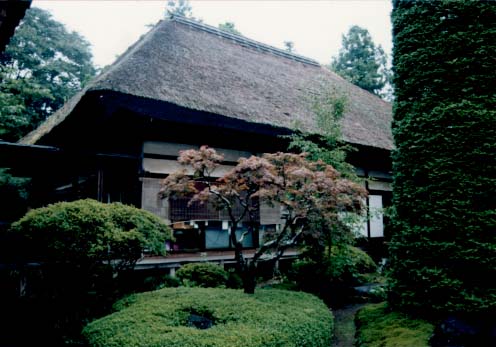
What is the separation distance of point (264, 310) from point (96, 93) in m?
5.06

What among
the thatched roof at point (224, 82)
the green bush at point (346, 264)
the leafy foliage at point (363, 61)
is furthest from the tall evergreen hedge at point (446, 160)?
the leafy foliage at point (363, 61)

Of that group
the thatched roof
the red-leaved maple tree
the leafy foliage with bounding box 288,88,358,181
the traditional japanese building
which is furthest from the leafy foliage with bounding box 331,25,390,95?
the red-leaved maple tree

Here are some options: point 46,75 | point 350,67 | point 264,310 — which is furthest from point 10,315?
point 350,67

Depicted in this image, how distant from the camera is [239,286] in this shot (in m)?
7.22

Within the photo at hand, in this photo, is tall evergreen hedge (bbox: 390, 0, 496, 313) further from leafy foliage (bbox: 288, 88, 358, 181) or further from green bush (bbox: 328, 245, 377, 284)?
leafy foliage (bbox: 288, 88, 358, 181)

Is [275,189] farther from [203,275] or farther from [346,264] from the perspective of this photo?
[346,264]

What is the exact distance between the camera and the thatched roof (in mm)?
7973

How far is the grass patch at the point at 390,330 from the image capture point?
3936 mm

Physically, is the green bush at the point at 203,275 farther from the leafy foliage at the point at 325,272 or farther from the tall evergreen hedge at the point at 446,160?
the tall evergreen hedge at the point at 446,160

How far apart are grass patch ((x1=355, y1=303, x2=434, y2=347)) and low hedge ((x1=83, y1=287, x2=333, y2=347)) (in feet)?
1.56

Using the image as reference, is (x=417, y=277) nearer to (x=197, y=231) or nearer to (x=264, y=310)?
(x=264, y=310)

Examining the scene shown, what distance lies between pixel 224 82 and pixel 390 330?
7.36m

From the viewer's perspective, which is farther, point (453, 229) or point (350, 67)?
point (350, 67)

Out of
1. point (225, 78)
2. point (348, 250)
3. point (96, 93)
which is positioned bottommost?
point (348, 250)
